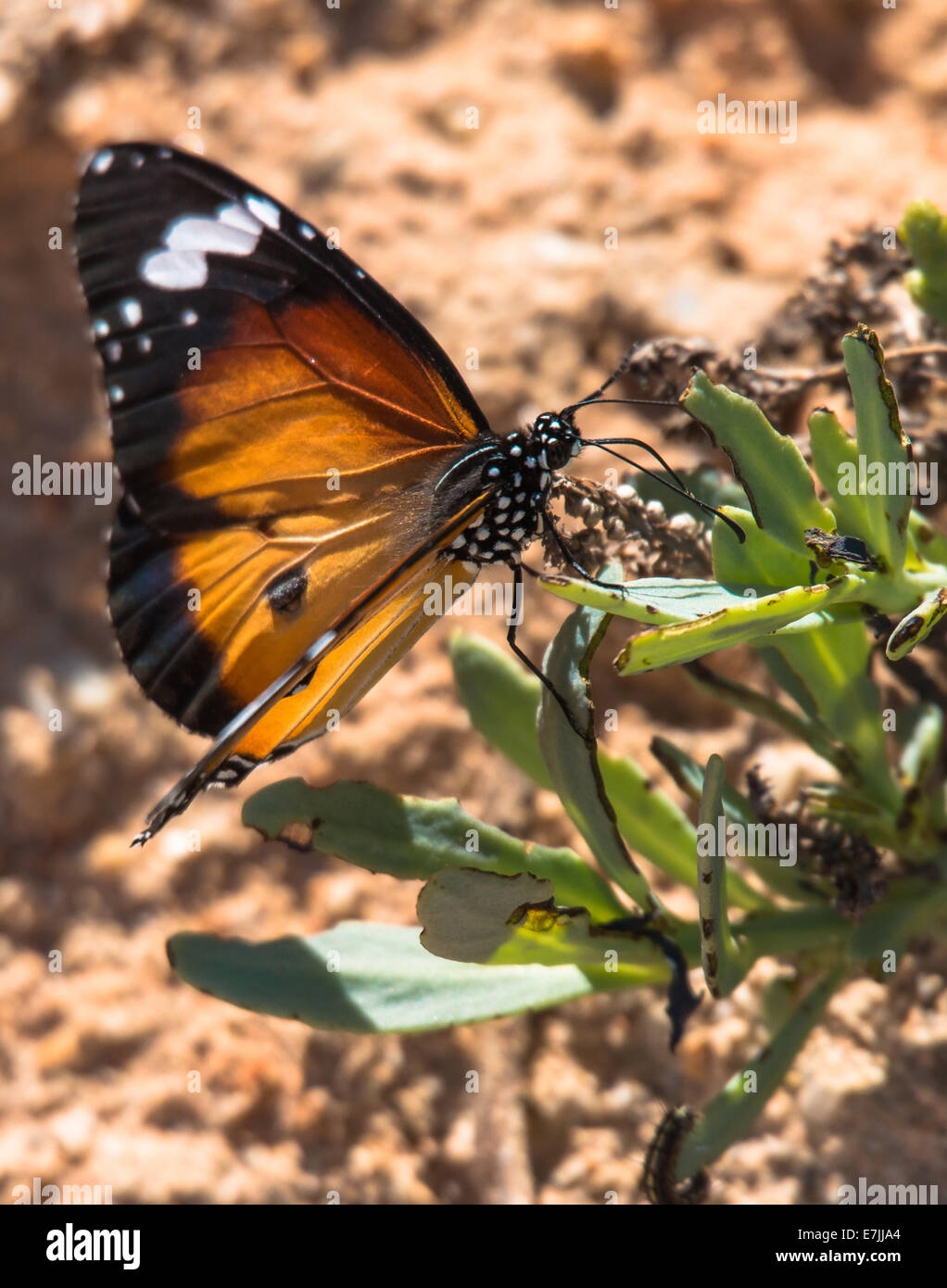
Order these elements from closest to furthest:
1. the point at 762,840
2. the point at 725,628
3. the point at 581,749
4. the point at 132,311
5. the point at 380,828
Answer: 1. the point at 725,628
2. the point at 581,749
3. the point at 380,828
4. the point at 762,840
5. the point at 132,311

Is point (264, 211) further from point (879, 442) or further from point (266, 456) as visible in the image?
point (879, 442)

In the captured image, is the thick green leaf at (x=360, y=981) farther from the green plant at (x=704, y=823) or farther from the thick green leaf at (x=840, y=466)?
the thick green leaf at (x=840, y=466)

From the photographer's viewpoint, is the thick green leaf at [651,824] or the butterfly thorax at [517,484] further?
the butterfly thorax at [517,484]

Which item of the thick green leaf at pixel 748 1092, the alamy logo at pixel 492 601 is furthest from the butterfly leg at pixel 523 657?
the thick green leaf at pixel 748 1092

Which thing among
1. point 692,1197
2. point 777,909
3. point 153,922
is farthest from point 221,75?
point 692,1197

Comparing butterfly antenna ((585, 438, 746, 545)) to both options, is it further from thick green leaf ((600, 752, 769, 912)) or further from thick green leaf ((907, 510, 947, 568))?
thick green leaf ((600, 752, 769, 912))

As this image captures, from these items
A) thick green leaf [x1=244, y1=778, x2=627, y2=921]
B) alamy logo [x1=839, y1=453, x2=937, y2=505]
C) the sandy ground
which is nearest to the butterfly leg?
the sandy ground

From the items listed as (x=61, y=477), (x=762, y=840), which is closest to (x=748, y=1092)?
(x=762, y=840)
